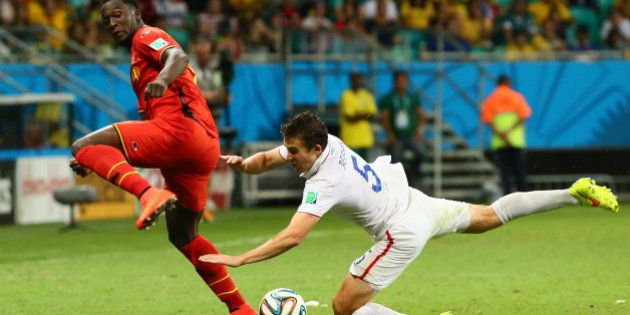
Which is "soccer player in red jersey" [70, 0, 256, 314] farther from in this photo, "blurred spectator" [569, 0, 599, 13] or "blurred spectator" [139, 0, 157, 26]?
"blurred spectator" [569, 0, 599, 13]

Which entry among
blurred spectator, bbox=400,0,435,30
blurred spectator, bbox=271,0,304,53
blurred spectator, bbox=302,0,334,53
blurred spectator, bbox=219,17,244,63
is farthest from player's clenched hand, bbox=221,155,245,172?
blurred spectator, bbox=400,0,435,30

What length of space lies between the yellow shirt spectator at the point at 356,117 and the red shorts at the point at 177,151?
12.7 m

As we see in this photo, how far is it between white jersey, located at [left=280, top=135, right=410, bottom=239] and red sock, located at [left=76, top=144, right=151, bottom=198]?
1075 mm

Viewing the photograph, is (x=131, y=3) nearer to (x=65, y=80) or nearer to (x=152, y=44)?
(x=152, y=44)

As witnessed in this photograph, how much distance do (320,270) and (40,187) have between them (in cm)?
762

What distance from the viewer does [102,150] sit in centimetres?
838

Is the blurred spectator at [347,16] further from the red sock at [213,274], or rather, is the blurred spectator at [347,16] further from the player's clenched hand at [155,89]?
the player's clenched hand at [155,89]

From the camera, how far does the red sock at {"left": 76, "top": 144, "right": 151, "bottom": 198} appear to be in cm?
820

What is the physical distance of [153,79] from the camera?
8820 millimetres

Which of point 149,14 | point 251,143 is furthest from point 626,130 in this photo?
point 149,14

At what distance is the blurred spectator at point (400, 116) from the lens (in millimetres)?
22031

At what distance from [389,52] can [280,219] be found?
18.2 ft

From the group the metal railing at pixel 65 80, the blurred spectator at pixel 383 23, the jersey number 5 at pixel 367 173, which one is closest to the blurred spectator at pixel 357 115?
the blurred spectator at pixel 383 23

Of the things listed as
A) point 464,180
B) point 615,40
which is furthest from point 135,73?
point 615,40
